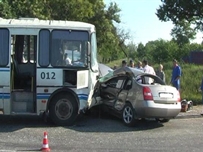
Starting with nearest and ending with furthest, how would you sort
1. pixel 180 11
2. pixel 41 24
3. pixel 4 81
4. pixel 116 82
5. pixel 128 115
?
pixel 4 81
pixel 41 24
pixel 128 115
pixel 116 82
pixel 180 11

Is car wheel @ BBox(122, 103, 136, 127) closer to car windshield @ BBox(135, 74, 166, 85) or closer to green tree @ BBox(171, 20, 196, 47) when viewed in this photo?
car windshield @ BBox(135, 74, 166, 85)

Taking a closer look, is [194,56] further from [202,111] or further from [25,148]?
[25,148]

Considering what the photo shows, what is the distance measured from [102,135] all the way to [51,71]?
2.33 metres

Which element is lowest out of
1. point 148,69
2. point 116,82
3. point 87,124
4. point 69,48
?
point 87,124

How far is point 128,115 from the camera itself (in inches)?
488

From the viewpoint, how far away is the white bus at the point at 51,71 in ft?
38.8

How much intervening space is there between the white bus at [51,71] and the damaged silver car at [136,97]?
1165 mm

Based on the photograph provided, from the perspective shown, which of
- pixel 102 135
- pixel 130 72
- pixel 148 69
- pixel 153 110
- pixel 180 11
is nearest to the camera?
pixel 102 135

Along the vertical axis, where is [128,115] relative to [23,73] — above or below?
below

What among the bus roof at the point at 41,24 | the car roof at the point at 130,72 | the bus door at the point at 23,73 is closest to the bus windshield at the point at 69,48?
the bus roof at the point at 41,24

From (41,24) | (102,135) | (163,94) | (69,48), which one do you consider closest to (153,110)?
(163,94)

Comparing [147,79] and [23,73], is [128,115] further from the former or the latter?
[23,73]

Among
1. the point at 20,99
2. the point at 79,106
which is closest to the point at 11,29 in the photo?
the point at 20,99

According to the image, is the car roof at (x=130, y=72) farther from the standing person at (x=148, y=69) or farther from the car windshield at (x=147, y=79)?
the standing person at (x=148, y=69)
